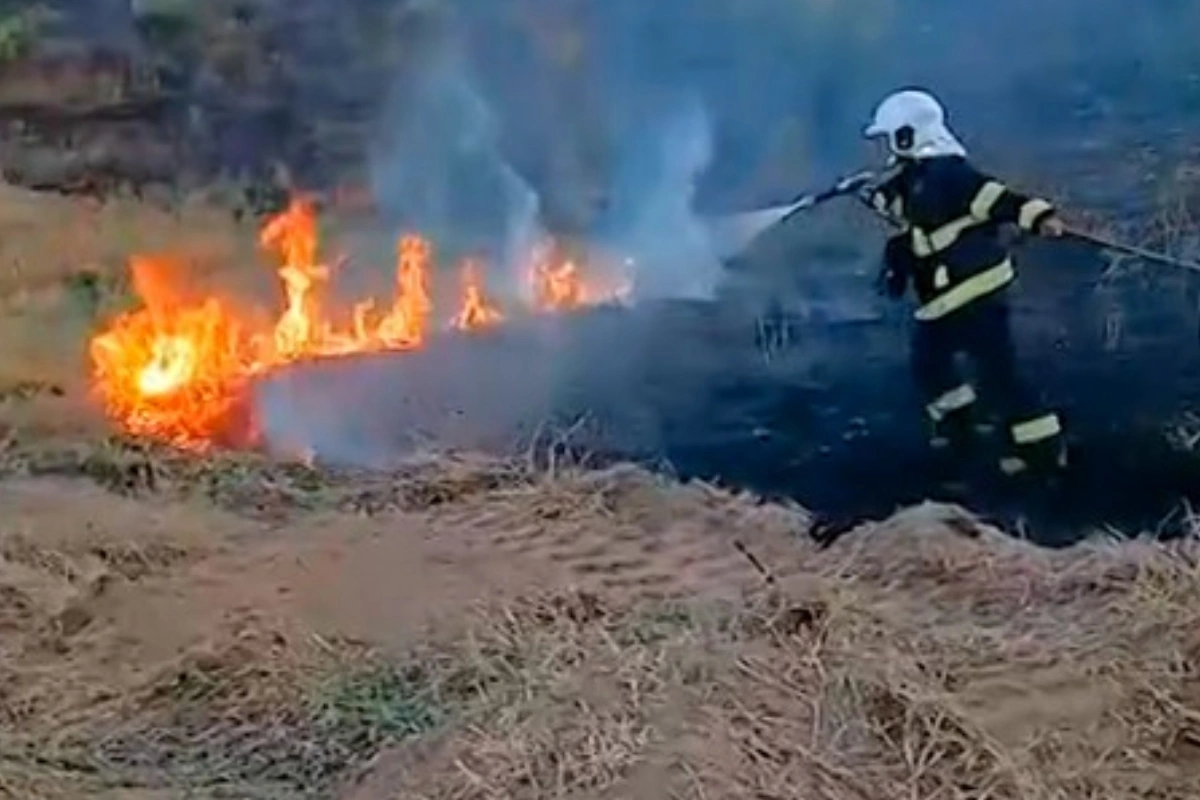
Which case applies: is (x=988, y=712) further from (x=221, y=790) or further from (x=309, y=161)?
(x=309, y=161)

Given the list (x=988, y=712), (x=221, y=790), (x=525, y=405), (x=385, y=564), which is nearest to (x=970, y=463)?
(x=525, y=405)

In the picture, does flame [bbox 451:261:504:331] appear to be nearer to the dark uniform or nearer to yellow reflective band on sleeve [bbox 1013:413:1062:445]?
the dark uniform

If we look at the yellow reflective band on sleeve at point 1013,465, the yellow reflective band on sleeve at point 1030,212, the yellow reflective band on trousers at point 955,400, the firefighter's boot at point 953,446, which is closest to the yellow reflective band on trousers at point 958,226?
the yellow reflective band on sleeve at point 1030,212

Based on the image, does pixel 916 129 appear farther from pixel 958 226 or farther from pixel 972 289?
pixel 972 289

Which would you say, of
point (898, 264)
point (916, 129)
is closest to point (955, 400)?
point (898, 264)

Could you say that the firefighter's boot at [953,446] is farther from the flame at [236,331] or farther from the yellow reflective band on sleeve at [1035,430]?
the flame at [236,331]

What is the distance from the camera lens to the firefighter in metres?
7.86

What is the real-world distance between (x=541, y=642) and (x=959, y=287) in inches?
126

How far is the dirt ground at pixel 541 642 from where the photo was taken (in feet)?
14.9

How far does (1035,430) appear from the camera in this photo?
312 inches

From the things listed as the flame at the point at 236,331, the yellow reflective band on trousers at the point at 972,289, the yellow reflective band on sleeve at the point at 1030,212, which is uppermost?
the yellow reflective band on sleeve at the point at 1030,212

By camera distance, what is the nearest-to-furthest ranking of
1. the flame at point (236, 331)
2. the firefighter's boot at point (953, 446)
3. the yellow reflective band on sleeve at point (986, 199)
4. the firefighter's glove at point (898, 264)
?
the yellow reflective band on sleeve at point (986, 199) < the firefighter's glove at point (898, 264) < the firefighter's boot at point (953, 446) < the flame at point (236, 331)

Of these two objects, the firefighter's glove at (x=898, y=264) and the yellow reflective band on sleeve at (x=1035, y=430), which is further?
the firefighter's glove at (x=898, y=264)

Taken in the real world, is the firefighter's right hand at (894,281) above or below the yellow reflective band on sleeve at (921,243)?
below
